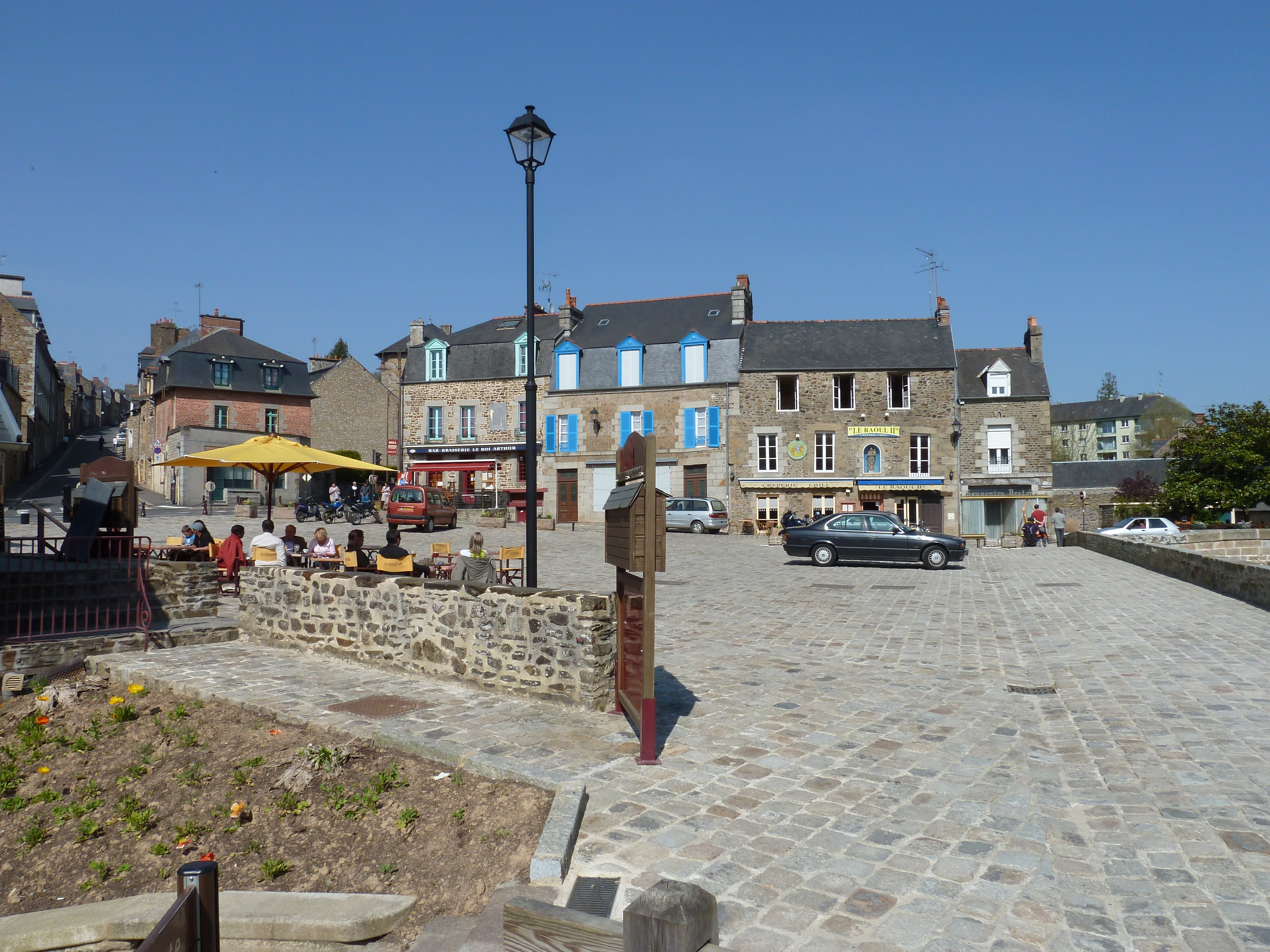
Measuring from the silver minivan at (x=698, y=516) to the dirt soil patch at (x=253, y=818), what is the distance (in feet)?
81.1

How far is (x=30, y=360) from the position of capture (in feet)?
143

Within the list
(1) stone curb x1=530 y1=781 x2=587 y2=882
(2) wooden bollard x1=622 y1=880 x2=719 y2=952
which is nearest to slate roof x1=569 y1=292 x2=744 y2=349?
(1) stone curb x1=530 y1=781 x2=587 y2=882

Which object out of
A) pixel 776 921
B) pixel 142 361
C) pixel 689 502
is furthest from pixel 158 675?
pixel 142 361

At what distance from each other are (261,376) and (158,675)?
3994cm

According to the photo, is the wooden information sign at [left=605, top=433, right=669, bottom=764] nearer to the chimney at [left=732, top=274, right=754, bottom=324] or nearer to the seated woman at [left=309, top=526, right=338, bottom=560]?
the seated woman at [left=309, top=526, right=338, bottom=560]

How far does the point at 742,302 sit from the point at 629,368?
18.3 feet

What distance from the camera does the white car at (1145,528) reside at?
29.1m

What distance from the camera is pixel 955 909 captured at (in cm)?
345

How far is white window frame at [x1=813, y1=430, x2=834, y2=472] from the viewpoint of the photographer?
34.5 metres

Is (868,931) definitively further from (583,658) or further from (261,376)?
(261,376)

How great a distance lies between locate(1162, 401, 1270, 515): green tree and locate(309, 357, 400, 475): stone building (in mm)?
37654

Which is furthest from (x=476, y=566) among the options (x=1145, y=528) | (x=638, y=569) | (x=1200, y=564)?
(x=1145, y=528)

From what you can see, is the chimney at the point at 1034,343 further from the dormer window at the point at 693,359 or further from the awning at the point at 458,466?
the awning at the point at 458,466

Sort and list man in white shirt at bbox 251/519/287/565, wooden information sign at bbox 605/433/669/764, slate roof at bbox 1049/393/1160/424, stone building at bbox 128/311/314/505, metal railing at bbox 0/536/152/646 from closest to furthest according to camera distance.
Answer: wooden information sign at bbox 605/433/669/764 < metal railing at bbox 0/536/152/646 < man in white shirt at bbox 251/519/287/565 < stone building at bbox 128/311/314/505 < slate roof at bbox 1049/393/1160/424
